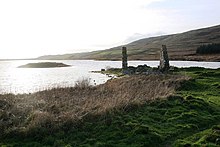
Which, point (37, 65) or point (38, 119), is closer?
point (38, 119)

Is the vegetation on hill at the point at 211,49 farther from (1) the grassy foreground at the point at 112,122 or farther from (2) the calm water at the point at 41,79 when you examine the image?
(1) the grassy foreground at the point at 112,122

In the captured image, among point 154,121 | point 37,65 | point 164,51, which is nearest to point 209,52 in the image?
point 37,65

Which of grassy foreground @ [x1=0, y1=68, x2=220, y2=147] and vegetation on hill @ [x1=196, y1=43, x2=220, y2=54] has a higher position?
vegetation on hill @ [x1=196, y1=43, x2=220, y2=54]

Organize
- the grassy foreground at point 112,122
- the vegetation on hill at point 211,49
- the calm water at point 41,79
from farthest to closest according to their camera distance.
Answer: the vegetation on hill at point 211,49 → the calm water at point 41,79 → the grassy foreground at point 112,122

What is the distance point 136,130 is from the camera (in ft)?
A: 42.2

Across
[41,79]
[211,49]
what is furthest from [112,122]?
[211,49]

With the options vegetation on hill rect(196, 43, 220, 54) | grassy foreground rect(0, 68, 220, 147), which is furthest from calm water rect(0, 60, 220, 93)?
vegetation on hill rect(196, 43, 220, 54)

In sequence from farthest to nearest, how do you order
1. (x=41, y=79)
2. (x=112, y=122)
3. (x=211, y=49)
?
(x=211, y=49)
(x=41, y=79)
(x=112, y=122)

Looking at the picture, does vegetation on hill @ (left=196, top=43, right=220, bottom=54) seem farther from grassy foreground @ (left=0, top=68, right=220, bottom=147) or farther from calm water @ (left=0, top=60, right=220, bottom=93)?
grassy foreground @ (left=0, top=68, right=220, bottom=147)

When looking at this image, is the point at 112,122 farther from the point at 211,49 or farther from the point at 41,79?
the point at 211,49

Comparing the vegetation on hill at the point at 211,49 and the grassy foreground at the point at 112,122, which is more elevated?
the vegetation on hill at the point at 211,49

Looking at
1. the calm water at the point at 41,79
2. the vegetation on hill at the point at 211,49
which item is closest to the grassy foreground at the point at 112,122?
the calm water at the point at 41,79

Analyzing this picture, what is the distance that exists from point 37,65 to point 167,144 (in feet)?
309

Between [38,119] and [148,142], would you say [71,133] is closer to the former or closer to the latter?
[38,119]
